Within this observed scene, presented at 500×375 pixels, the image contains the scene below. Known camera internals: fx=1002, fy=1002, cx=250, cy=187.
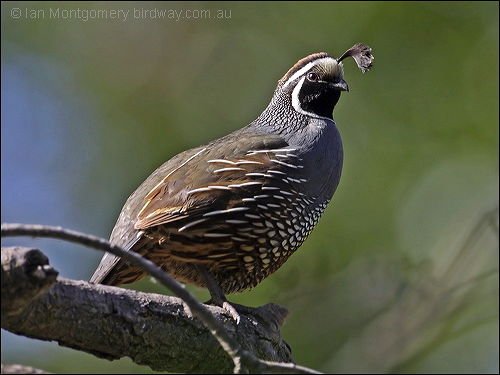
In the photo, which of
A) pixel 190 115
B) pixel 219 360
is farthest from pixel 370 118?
pixel 219 360

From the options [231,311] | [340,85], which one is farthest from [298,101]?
[231,311]

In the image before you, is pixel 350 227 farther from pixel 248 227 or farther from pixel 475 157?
pixel 248 227

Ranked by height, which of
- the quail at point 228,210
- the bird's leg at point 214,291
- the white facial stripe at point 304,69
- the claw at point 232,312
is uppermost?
the white facial stripe at point 304,69

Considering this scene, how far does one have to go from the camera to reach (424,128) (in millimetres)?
8125

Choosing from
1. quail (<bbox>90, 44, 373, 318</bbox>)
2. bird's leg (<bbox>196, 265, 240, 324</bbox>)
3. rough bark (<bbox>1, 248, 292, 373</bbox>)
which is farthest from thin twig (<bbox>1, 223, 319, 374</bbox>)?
quail (<bbox>90, 44, 373, 318</bbox>)

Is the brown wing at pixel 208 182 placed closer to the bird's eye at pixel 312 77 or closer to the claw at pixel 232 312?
the claw at pixel 232 312

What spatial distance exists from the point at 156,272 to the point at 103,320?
36.8 inches

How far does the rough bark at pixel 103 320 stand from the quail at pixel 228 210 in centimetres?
69

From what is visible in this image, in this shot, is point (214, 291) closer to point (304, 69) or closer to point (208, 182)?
point (208, 182)

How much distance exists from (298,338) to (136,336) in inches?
127

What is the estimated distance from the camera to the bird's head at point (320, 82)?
592 centimetres

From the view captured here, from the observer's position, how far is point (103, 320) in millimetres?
3861

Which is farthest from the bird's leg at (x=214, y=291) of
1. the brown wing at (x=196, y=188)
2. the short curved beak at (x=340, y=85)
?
the short curved beak at (x=340, y=85)

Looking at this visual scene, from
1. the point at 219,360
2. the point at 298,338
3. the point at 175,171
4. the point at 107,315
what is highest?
the point at 175,171
